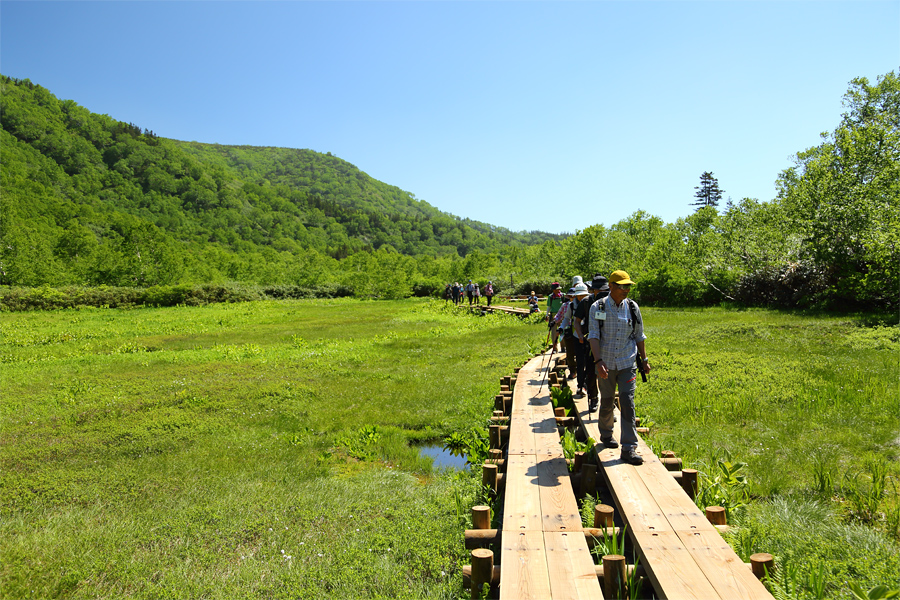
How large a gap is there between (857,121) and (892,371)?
32.3 meters

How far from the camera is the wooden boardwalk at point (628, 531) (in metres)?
3.49

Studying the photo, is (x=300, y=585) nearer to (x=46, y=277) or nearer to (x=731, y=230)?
(x=731, y=230)

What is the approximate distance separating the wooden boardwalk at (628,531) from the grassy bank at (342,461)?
1.64ft

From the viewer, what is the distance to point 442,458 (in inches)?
340

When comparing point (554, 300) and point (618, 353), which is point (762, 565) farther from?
point (554, 300)

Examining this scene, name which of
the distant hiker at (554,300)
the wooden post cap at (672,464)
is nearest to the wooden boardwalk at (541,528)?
the wooden post cap at (672,464)

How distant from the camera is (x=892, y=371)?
35.2 ft

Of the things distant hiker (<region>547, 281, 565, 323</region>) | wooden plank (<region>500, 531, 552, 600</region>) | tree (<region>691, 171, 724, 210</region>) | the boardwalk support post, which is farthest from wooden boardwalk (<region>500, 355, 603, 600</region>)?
tree (<region>691, 171, 724, 210</region>)

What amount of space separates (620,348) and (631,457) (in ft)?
4.22

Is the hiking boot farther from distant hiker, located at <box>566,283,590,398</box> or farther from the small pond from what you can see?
the small pond

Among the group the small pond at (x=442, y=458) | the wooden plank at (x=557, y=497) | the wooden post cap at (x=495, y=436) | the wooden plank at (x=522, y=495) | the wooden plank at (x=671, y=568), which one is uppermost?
the wooden plank at (x=671, y=568)

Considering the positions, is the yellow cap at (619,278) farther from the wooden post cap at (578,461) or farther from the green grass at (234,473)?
the green grass at (234,473)

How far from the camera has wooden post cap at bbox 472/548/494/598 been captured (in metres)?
3.90

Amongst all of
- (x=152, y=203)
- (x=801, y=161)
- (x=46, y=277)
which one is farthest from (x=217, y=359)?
(x=152, y=203)
